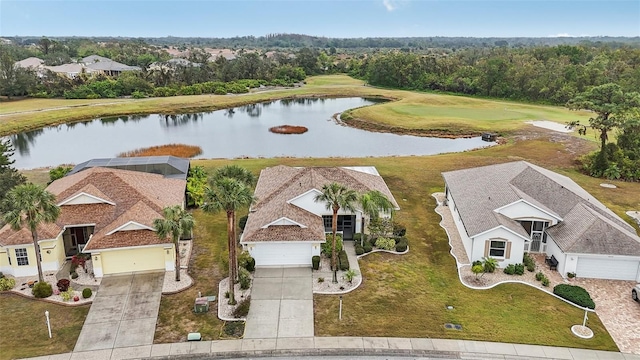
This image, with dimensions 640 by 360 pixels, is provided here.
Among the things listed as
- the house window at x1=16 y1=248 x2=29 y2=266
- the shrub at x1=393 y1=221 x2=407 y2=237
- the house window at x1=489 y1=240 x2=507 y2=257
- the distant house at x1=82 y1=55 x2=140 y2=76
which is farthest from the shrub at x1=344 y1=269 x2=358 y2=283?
the distant house at x1=82 y1=55 x2=140 y2=76

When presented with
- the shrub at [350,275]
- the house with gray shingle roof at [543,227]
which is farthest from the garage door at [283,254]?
the house with gray shingle roof at [543,227]

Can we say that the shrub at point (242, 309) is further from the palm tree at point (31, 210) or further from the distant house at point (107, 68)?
the distant house at point (107, 68)

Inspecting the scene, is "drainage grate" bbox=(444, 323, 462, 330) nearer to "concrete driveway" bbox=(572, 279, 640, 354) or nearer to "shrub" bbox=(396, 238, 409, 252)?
"concrete driveway" bbox=(572, 279, 640, 354)

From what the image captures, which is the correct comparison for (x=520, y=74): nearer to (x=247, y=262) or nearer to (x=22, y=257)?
(x=247, y=262)

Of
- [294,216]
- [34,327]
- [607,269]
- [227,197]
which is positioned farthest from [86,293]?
[607,269]

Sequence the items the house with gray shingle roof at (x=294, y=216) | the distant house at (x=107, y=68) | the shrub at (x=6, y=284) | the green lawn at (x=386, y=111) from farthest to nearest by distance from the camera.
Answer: the distant house at (x=107, y=68)
the green lawn at (x=386, y=111)
the house with gray shingle roof at (x=294, y=216)
the shrub at (x=6, y=284)

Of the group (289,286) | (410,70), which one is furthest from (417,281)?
(410,70)

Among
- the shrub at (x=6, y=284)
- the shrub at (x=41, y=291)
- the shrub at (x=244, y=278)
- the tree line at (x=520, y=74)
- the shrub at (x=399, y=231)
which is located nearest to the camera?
the shrub at (x=41, y=291)
